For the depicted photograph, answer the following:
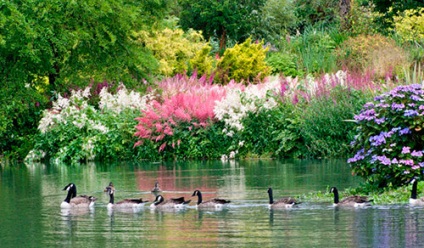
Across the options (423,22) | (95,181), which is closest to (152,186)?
(95,181)

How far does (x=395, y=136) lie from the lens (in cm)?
1939

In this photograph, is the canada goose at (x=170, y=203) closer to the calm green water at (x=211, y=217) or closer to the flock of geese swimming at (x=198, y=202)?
the flock of geese swimming at (x=198, y=202)

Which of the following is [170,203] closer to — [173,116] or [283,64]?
[173,116]

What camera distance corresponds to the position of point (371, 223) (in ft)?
53.8

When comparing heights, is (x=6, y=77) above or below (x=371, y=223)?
above

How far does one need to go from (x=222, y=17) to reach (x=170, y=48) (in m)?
8.51

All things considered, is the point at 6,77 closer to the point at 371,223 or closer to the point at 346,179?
the point at 346,179

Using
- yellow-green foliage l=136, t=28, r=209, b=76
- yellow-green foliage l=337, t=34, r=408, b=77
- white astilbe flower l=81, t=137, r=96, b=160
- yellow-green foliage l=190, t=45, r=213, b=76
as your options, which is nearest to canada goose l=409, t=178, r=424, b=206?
yellow-green foliage l=337, t=34, r=408, b=77

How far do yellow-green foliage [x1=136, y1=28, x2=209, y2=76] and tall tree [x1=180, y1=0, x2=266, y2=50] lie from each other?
5566mm

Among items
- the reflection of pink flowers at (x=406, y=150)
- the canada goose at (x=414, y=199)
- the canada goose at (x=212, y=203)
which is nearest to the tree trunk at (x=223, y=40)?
the canada goose at (x=212, y=203)

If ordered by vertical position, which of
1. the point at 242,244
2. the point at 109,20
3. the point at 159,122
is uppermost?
the point at 109,20

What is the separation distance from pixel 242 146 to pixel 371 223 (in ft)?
56.2

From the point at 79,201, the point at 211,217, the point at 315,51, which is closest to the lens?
the point at 211,217

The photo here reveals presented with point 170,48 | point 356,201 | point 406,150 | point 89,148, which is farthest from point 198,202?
point 170,48
